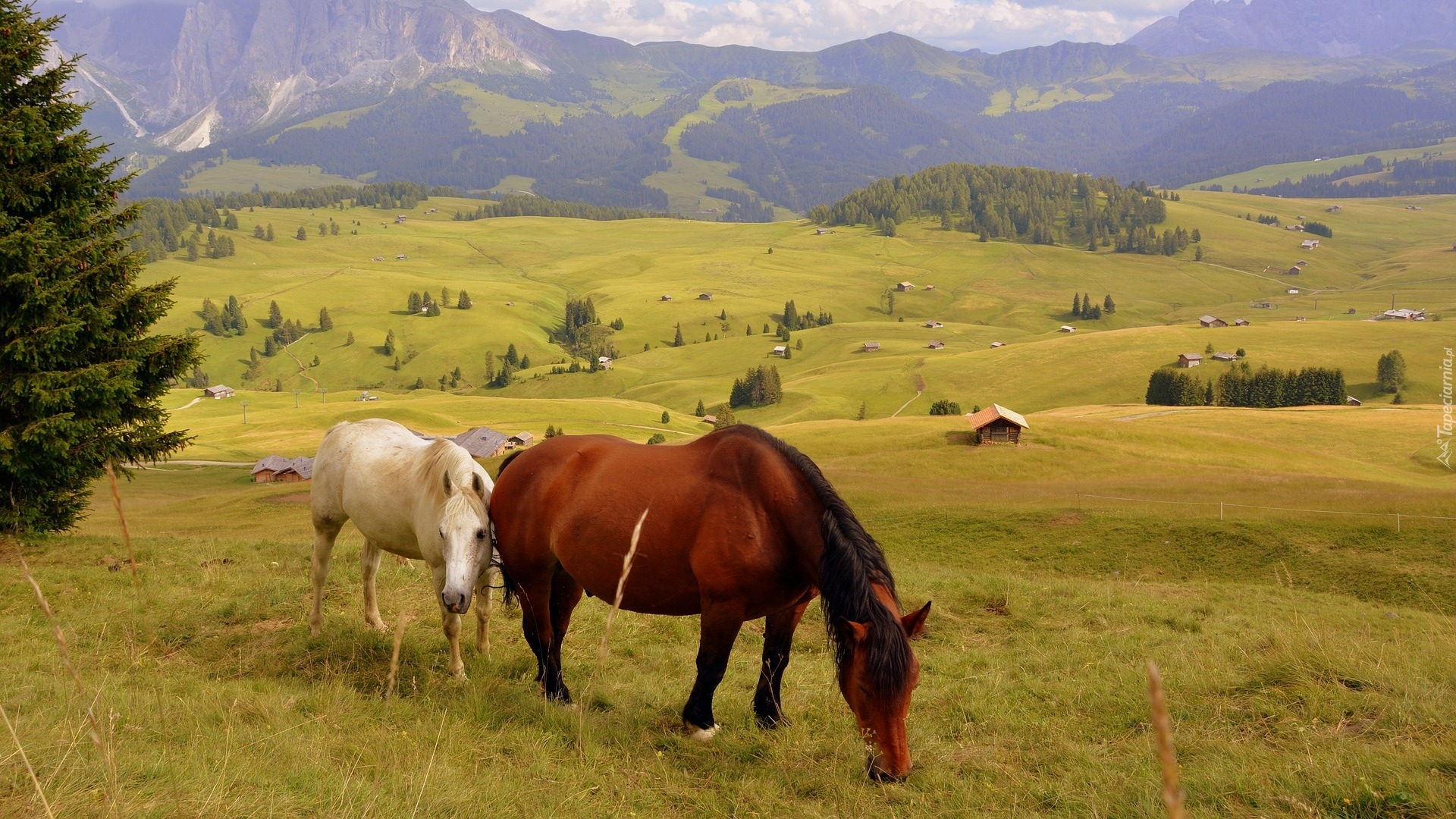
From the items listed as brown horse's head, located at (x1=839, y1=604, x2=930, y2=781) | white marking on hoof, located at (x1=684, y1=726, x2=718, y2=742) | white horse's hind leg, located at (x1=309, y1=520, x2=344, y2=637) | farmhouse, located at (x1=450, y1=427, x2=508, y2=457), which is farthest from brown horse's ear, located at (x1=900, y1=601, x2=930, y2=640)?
farmhouse, located at (x1=450, y1=427, x2=508, y2=457)

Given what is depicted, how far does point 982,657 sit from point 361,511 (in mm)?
8908

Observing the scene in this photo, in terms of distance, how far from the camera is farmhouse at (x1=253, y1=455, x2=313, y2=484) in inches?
3260

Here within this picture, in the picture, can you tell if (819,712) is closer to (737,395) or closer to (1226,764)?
(1226,764)

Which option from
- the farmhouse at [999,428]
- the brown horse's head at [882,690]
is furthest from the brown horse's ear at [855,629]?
the farmhouse at [999,428]

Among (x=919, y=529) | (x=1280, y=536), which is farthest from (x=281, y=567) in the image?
(x=1280, y=536)

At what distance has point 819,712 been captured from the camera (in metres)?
9.03

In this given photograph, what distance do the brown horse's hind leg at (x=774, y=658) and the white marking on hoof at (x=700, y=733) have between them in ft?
1.96

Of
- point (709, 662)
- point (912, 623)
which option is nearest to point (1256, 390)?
point (912, 623)

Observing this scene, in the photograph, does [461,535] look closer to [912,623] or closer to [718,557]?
[718,557]

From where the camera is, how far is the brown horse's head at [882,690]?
7.02m

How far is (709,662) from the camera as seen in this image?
27.5 feet

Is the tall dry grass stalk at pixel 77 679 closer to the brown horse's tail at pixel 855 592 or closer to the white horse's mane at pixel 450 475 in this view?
the white horse's mane at pixel 450 475

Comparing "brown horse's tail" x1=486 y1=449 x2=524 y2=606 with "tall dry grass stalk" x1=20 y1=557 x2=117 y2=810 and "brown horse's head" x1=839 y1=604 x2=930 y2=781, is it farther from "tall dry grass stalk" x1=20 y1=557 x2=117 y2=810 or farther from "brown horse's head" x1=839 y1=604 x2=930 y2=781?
"tall dry grass stalk" x1=20 y1=557 x2=117 y2=810

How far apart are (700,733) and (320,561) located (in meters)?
6.26
